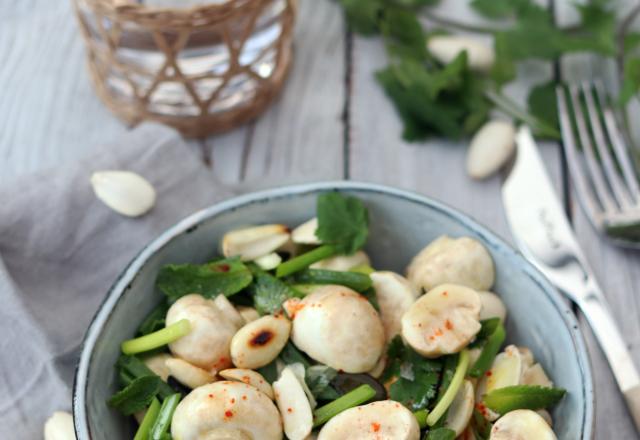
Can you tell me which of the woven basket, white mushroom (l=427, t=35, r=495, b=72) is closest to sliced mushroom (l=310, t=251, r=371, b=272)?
the woven basket

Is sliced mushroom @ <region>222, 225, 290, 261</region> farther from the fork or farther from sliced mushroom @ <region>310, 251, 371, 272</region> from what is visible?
the fork

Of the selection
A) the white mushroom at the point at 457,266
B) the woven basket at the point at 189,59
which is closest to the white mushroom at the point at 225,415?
the white mushroom at the point at 457,266

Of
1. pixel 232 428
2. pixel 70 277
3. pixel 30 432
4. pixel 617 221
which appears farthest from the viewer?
pixel 617 221

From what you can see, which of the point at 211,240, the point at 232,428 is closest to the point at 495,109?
the point at 211,240

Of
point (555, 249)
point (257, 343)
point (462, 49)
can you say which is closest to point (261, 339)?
point (257, 343)

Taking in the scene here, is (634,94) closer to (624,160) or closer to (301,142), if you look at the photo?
(624,160)

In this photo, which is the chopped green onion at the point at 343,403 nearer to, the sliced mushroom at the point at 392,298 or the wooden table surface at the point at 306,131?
the sliced mushroom at the point at 392,298
